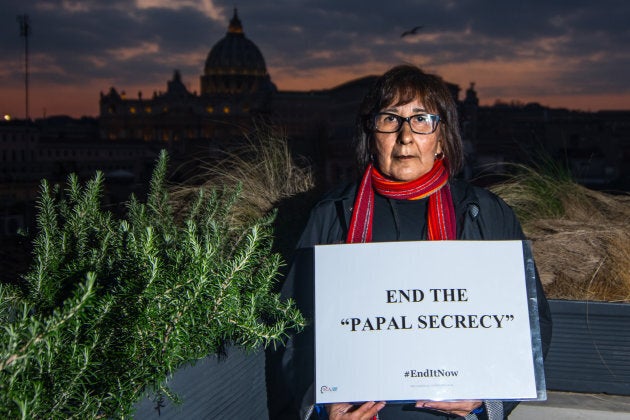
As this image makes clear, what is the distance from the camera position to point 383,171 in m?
2.16

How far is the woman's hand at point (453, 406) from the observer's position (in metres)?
1.84

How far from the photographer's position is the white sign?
5.90ft

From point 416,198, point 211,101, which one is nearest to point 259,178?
point 416,198

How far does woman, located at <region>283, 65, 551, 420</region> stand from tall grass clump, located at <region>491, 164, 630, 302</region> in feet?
5.25

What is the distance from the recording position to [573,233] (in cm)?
387

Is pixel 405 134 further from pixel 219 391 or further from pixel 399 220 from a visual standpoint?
pixel 219 391

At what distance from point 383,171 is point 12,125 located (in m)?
101

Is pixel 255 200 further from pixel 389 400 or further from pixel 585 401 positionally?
pixel 389 400

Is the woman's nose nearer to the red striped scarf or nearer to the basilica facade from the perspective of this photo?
the red striped scarf

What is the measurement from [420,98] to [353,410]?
2.99 feet

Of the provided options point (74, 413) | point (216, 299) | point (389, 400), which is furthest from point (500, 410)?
point (74, 413)

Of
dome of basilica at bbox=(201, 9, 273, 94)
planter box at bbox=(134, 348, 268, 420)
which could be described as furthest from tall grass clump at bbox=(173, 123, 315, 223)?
dome of basilica at bbox=(201, 9, 273, 94)

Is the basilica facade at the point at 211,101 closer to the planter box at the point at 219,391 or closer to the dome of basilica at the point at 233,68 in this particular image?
the dome of basilica at the point at 233,68

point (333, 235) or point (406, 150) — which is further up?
point (406, 150)
